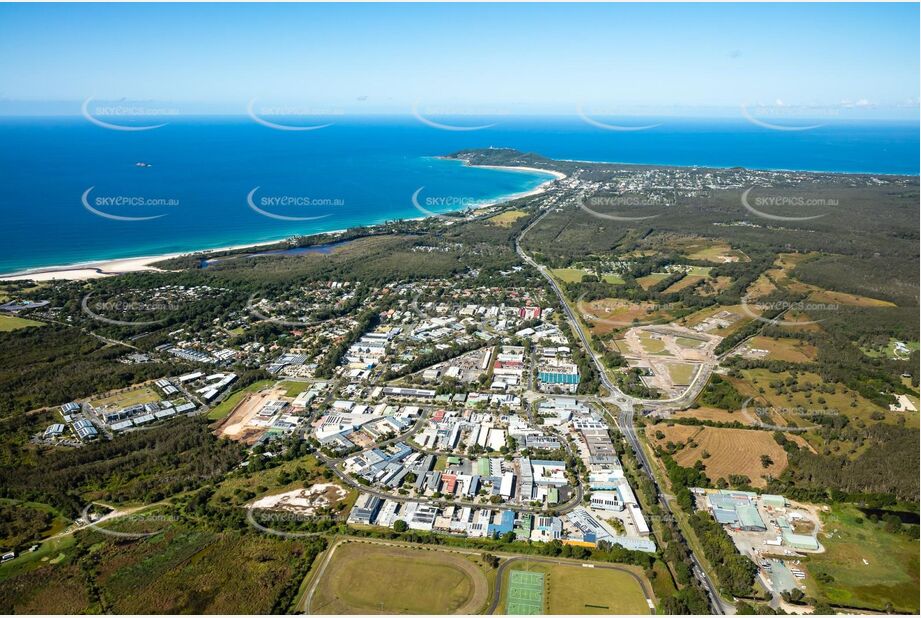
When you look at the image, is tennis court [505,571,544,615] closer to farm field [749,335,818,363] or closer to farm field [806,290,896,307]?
farm field [749,335,818,363]

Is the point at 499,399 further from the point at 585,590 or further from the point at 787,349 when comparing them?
the point at 787,349

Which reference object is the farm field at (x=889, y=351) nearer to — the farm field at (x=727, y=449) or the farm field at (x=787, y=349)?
the farm field at (x=787, y=349)

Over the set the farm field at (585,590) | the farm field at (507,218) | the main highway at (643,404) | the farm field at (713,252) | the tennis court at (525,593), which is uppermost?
the farm field at (507,218)

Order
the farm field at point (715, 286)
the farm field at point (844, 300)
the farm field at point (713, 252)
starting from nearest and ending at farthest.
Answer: the farm field at point (844, 300) → the farm field at point (715, 286) → the farm field at point (713, 252)

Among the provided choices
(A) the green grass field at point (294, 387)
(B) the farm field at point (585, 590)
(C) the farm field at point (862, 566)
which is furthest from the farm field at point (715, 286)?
(A) the green grass field at point (294, 387)

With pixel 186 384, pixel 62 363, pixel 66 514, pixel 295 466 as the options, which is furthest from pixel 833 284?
pixel 62 363

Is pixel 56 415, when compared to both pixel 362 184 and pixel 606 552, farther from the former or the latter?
pixel 362 184

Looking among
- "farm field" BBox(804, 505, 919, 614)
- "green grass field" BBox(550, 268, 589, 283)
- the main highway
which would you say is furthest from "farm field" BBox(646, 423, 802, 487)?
"green grass field" BBox(550, 268, 589, 283)
